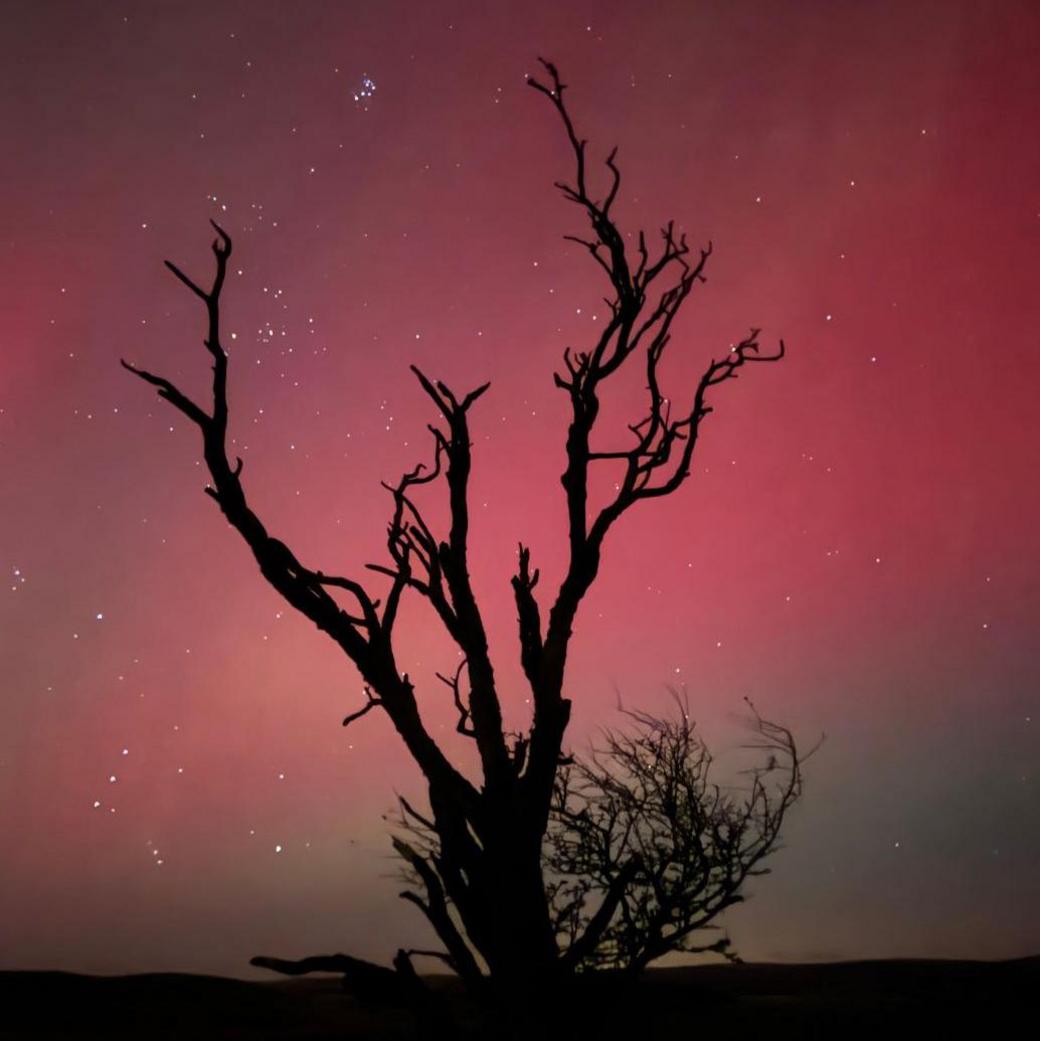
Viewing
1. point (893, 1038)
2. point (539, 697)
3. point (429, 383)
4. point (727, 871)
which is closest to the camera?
point (539, 697)

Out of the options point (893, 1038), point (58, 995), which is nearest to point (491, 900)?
point (893, 1038)

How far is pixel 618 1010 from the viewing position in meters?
11.4

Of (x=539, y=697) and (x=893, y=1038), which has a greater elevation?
(x=539, y=697)

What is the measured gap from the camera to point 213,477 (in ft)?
19.4

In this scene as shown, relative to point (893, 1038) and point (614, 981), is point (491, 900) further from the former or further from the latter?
point (893, 1038)

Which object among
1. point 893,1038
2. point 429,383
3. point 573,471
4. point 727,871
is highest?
point 429,383

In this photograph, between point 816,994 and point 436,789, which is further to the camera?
point 816,994

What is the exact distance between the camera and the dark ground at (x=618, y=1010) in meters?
10.6

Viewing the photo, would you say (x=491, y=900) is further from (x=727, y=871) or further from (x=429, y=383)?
(x=727, y=871)

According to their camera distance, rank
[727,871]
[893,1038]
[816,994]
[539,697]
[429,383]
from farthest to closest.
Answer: [816,994] < [727,871] < [893,1038] < [429,383] < [539,697]

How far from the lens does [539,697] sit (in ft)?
20.8

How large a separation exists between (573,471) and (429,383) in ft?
3.43

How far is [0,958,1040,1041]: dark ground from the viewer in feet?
34.9

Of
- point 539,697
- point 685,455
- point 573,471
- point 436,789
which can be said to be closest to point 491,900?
point 436,789
